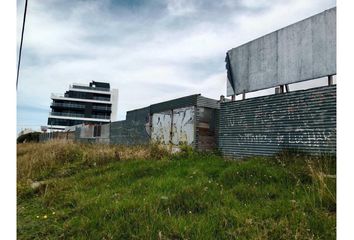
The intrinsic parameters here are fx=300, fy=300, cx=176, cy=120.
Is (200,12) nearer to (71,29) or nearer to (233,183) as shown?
(71,29)

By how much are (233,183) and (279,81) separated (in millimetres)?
3664

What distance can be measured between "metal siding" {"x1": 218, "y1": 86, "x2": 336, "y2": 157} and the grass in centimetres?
41

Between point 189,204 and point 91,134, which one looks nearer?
point 189,204

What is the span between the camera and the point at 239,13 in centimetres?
253

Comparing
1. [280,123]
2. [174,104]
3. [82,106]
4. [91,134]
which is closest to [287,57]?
[280,123]

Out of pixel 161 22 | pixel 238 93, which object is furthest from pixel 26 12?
pixel 238 93

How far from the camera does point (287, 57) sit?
24.0 ft

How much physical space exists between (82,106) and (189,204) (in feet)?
220

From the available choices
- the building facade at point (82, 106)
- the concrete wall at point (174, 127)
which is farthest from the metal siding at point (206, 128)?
the building facade at point (82, 106)

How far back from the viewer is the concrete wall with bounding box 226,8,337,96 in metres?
6.43

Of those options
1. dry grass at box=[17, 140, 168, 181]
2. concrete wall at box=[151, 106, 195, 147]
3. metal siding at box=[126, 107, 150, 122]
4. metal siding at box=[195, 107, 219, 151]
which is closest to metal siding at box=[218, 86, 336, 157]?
metal siding at box=[195, 107, 219, 151]

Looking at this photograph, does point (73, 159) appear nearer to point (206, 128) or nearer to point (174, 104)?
point (174, 104)

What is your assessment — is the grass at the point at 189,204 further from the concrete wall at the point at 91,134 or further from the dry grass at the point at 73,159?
the concrete wall at the point at 91,134

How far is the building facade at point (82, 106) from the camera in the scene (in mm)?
65562
